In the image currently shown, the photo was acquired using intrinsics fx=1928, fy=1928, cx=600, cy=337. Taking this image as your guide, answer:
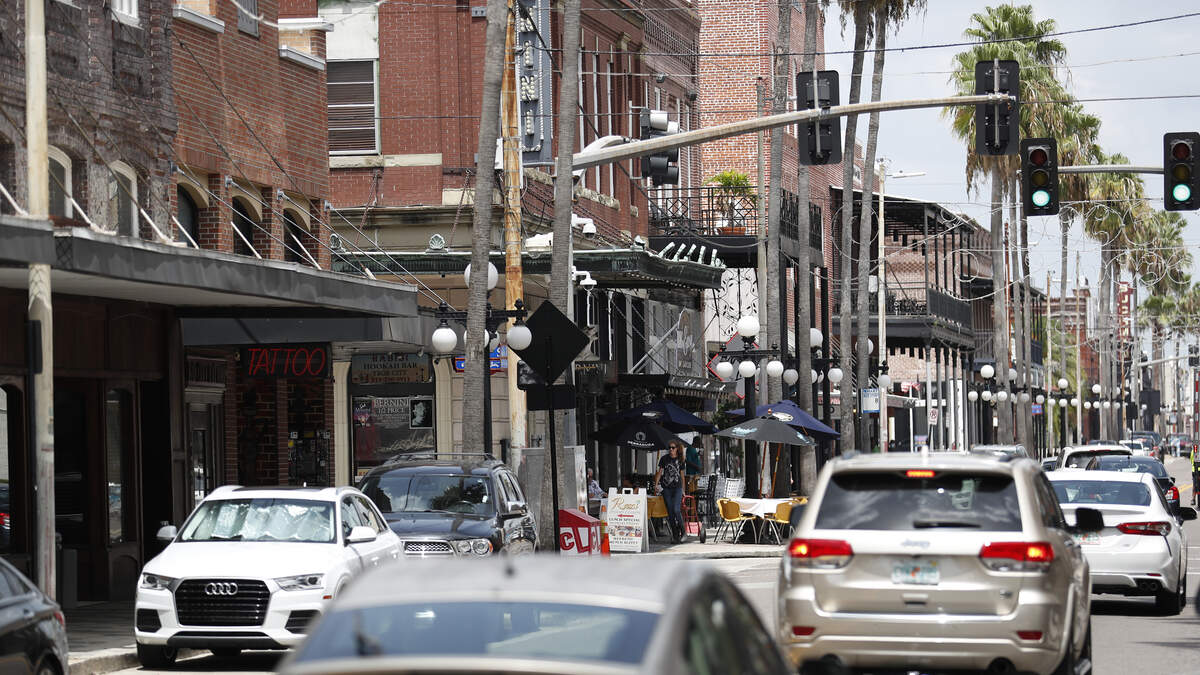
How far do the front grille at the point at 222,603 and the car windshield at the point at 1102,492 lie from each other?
9.22 metres

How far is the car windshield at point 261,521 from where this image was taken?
58.7ft

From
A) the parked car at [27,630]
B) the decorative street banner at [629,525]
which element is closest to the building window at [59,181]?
the parked car at [27,630]

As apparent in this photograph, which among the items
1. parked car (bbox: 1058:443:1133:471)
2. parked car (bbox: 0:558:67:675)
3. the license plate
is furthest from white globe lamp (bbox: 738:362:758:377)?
the license plate

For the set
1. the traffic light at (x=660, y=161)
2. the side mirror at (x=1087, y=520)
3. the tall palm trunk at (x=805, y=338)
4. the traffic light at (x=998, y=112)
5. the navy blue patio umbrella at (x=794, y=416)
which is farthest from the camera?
the tall palm trunk at (x=805, y=338)

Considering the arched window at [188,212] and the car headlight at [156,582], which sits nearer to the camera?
the car headlight at [156,582]

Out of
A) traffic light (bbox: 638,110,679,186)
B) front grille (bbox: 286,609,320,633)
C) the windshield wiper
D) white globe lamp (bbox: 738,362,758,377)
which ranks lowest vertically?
front grille (bbox: 286,609,320,633)

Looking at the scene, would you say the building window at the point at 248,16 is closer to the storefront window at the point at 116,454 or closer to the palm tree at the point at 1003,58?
the storefront window at the point at 116,454

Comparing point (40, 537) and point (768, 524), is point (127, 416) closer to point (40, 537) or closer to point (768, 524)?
point (40, 537)

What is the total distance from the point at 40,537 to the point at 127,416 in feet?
28.3

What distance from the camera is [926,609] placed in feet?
Result: 38.9

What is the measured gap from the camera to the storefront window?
80.3ft

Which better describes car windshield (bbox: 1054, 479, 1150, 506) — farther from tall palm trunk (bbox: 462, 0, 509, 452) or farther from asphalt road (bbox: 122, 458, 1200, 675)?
tall palm trunk (bbox: 462, 0, 509, 452)

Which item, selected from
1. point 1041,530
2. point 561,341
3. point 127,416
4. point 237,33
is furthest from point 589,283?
point 1041,530

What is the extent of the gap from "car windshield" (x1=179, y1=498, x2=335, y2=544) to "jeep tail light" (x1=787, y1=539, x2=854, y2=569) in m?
6.71
